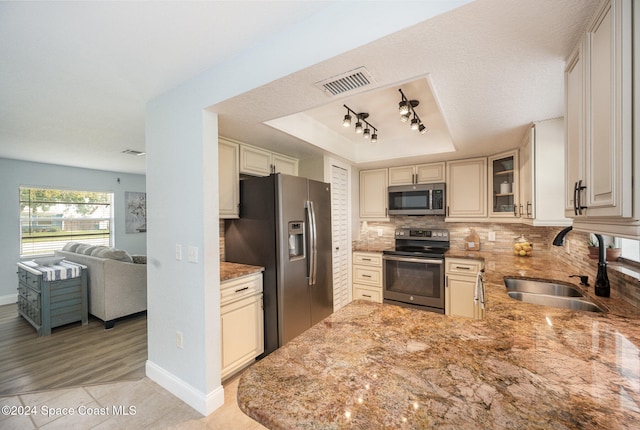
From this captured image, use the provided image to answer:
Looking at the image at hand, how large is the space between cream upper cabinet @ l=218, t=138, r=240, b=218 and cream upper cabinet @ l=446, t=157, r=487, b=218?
2.66 meters

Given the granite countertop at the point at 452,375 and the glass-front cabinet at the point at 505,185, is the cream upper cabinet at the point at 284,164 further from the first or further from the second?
the glass-front cabinet at the point at 505,185

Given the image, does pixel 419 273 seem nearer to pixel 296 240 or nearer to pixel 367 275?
pixel 367 275

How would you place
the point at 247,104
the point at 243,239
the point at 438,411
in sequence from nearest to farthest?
the point at 438,411 → the point at 247,104 → the point at 243,239

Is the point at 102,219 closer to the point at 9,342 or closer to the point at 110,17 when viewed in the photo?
the point at 9,342

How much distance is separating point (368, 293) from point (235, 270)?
6.72 ft

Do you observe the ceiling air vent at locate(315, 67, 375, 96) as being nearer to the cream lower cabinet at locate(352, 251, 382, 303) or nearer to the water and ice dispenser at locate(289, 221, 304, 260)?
the water and ice dispenser at locate(289, 221, 304, 260)

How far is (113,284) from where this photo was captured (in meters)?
3.43

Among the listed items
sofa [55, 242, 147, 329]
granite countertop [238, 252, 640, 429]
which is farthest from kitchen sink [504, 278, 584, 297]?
sofa [55, 242, 147, 329]

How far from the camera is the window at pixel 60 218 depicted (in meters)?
4.64

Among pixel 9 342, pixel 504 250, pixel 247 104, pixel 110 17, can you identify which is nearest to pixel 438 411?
pixel 247 104

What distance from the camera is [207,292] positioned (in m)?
1.87

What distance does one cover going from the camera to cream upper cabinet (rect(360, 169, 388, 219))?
4.01m

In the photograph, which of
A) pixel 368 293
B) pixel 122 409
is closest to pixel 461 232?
pixel 368 293

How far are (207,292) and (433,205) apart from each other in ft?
9.54
